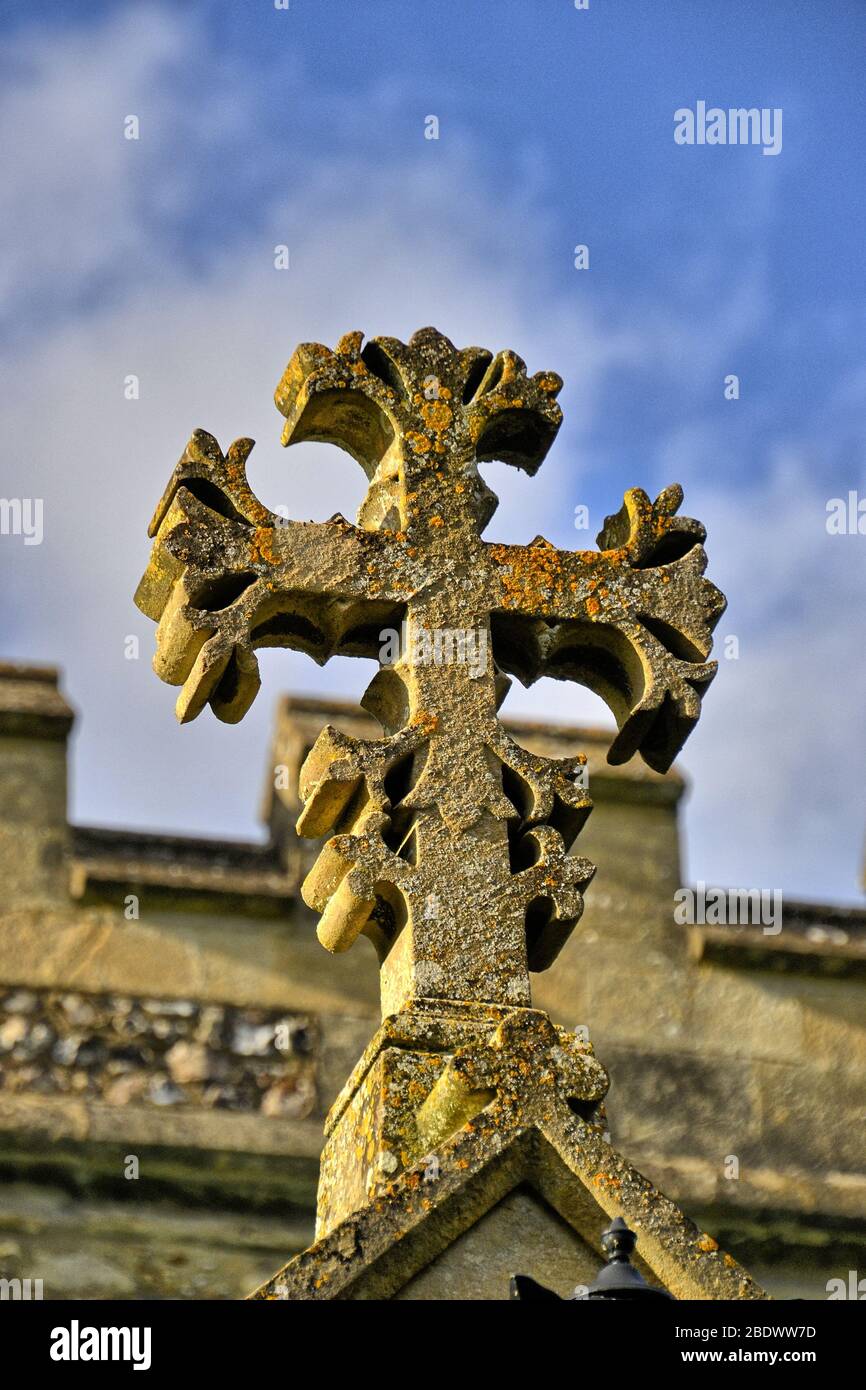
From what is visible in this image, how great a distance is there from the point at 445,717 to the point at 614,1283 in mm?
1377

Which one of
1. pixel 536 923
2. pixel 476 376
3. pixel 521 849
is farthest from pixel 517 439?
pixel 536 923

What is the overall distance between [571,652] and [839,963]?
202 inches

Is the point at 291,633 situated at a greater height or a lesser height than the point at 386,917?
greater

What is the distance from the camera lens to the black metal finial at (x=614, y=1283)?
12.7ft

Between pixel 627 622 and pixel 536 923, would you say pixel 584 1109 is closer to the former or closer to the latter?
pixel 536 923

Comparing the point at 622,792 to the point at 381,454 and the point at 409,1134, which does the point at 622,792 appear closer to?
the point at 381,454

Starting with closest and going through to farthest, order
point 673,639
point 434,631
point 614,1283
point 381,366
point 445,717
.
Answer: point 614,1283
point 445,717
point 434,631
point 673,639
point 381,366

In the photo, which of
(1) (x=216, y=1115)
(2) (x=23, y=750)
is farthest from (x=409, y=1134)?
(2) (x=23, y=750)

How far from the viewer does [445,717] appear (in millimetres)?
5012

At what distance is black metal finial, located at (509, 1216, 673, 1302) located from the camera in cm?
387

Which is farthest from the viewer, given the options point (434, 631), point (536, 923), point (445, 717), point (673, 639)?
point (673, 639)

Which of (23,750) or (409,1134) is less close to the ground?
(23,750)
